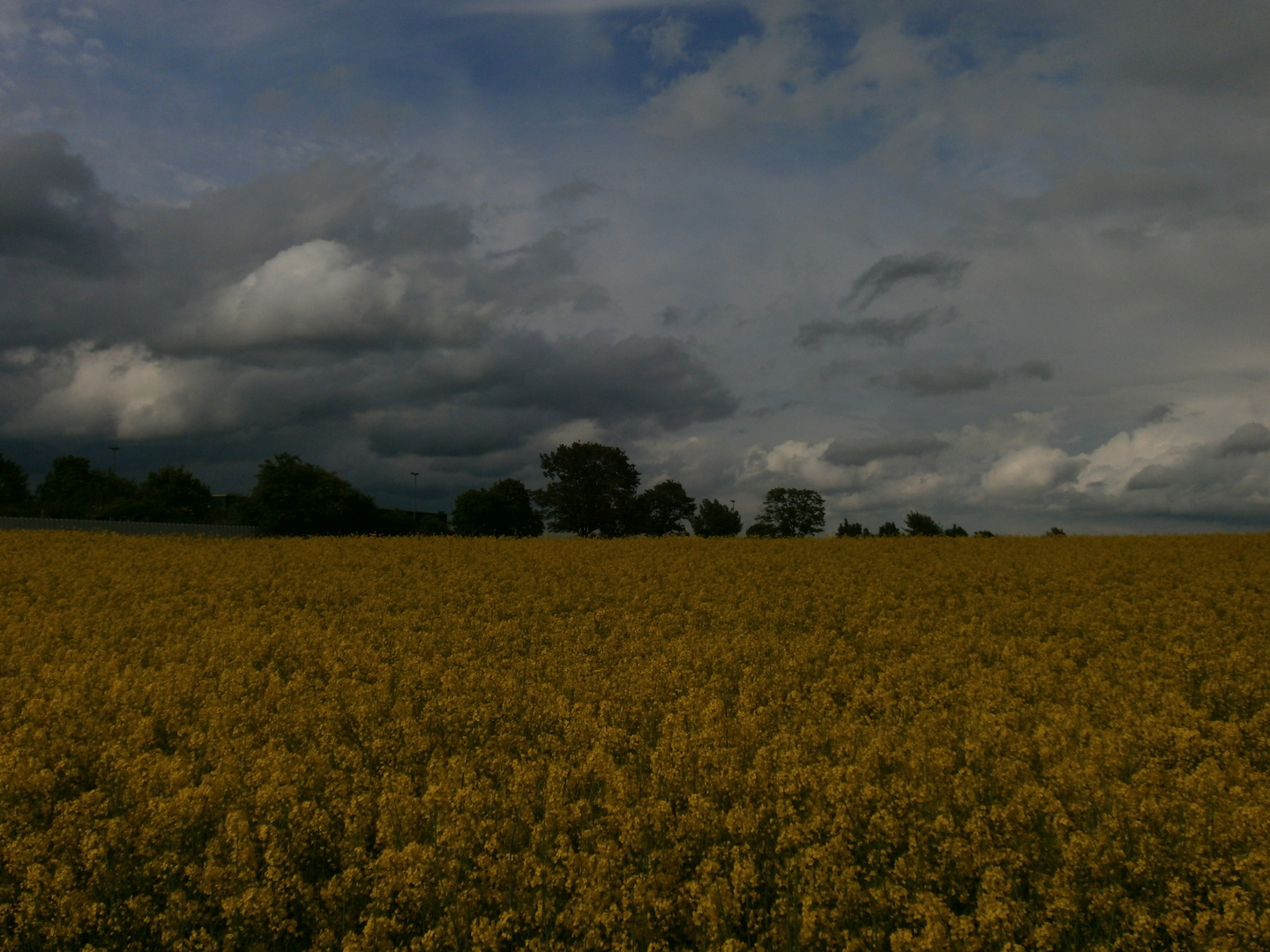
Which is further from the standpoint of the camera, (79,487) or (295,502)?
(79,487)

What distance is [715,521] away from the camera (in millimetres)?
74562

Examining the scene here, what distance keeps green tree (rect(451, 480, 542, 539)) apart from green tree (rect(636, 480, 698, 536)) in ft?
35.3

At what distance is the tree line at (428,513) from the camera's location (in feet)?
137

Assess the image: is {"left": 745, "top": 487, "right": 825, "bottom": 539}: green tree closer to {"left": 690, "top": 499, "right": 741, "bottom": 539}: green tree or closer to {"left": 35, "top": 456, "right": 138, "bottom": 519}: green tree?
{"left": 690, "top": 499, "right": 741, "bottom": 539}: green tree

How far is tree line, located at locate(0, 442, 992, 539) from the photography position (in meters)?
41.7

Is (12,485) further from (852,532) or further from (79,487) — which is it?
(852,532)

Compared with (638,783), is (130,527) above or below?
above

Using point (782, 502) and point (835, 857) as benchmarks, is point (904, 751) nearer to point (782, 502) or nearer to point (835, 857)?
point (835, 857)

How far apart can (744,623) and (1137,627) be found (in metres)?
7.34

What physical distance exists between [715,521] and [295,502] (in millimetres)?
41774

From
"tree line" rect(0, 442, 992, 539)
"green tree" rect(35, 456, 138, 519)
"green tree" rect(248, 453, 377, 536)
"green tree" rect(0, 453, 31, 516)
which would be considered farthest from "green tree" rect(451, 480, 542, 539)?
"green tree" rect(0, 453, 31, 516)

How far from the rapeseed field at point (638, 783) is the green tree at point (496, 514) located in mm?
57971

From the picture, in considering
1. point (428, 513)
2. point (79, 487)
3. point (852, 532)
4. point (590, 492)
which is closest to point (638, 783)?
point (852, 532)

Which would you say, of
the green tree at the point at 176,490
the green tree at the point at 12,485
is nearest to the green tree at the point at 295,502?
the green tree at the point at 176,490
